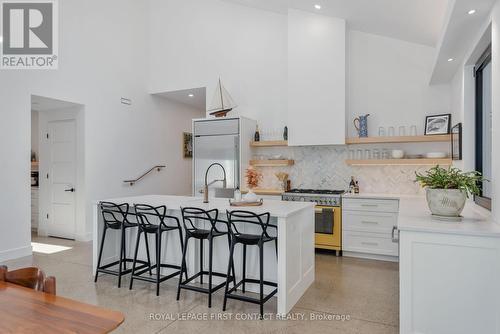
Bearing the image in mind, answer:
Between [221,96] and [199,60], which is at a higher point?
[199,60]

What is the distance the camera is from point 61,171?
20.1 feet

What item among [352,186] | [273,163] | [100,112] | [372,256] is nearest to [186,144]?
[100,112]

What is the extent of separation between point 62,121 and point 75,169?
94 cm

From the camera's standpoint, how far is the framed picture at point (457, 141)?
3969mm

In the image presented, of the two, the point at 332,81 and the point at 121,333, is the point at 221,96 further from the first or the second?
the point at 121,333

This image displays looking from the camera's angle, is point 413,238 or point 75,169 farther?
point 75,169

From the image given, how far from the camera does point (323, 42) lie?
5.23 meters

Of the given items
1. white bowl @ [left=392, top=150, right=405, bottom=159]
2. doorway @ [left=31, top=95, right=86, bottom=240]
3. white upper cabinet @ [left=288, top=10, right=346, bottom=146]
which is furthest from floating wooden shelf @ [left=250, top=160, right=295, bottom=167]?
doorway @ [left=31, top=95, right=86, bottom=240]

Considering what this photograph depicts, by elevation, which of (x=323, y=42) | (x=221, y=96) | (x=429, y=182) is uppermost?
(x=323, y=42)

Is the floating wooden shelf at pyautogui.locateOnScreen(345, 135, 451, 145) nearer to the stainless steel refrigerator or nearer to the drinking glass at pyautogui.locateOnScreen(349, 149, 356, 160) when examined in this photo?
the drinking glass at pyautogui.locateOnScreen(349, 149, 356, 160)

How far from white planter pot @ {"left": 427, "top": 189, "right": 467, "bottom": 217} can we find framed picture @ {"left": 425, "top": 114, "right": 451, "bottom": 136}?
2.62m

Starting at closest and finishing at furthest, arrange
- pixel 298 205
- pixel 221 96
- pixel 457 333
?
pixel 457 333 → pixel 298 205 → pixel 221 96

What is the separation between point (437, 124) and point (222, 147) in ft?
11.1

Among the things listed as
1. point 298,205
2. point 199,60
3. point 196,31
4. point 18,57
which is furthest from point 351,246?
point 18,57
